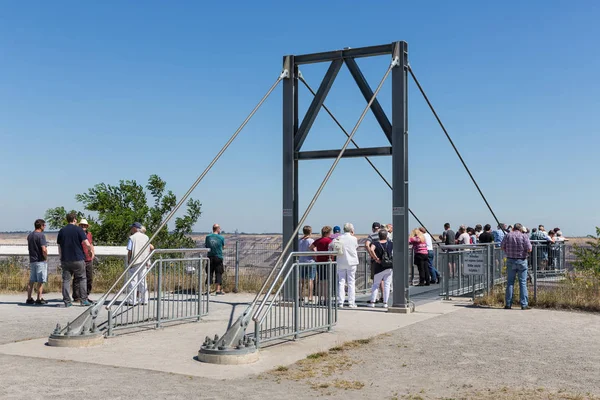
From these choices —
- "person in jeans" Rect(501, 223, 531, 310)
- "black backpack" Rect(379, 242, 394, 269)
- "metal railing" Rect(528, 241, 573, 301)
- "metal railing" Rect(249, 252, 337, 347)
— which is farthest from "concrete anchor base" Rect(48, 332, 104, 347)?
"metal railing" Rect(528, 241, 573, 301)

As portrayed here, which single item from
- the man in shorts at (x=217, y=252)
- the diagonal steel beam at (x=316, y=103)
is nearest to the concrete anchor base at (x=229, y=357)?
the diagonal steel beam at (x=316, y=103)

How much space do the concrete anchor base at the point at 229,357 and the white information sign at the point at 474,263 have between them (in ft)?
26.9

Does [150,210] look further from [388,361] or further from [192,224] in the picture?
[388,361]

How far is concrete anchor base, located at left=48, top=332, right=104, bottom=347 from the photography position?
9.47 meters

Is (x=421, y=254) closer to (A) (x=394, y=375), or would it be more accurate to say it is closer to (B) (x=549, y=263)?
(B) (x=549, y=263)

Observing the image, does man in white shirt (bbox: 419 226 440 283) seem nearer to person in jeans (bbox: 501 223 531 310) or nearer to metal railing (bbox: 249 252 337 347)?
person in jeans (bbox: 501 223 531 310)

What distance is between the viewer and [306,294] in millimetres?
10828

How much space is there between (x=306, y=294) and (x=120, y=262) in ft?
35.4

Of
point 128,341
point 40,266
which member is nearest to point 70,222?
point 40,266

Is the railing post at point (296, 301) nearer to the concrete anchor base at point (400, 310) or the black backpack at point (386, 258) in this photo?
the concrete anchor base at point (400, 310)

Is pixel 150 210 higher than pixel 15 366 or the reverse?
higher

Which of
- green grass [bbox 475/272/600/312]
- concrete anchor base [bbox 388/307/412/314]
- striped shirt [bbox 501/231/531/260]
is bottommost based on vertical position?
concrete anchor base [bbox 388/307/412/314]

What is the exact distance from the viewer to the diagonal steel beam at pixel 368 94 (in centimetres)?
1427

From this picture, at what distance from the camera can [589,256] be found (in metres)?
16.7
